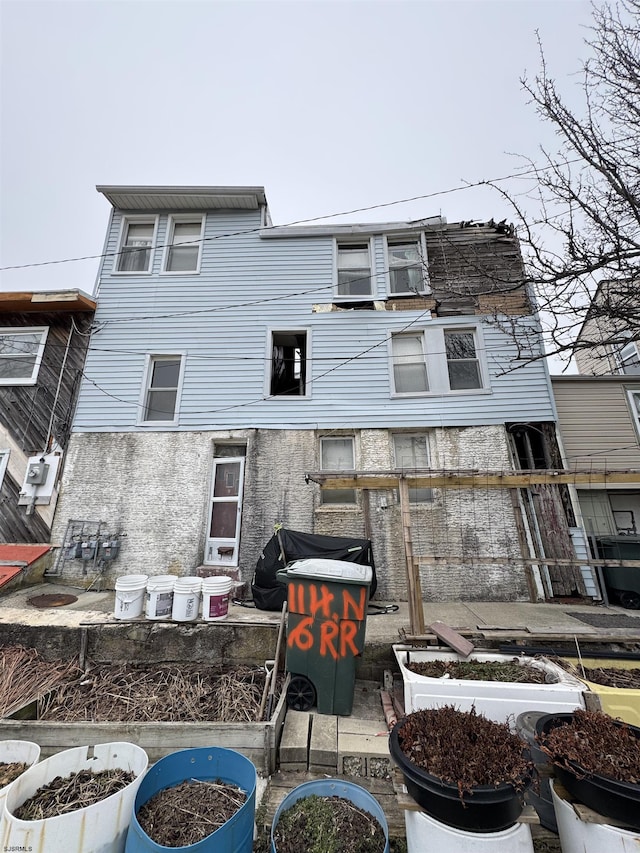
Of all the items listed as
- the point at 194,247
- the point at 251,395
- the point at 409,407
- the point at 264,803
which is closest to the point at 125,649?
the point at 264,803

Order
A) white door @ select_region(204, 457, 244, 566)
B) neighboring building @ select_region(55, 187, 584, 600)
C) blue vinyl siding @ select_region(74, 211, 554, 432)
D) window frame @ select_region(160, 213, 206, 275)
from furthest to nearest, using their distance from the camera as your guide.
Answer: window frame @ select_region(160, 213, 206, 275)
blue vinyl siding @ select_region(74, 211, 554, 432)
white door @ select_region(204, 457, 244, 566)
neighboring building @ select_region(55, 187, 584, 600)

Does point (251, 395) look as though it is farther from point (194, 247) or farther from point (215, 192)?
point (215, 192)

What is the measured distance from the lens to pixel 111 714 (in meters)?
3.74

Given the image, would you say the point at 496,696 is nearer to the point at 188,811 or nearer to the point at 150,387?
the point at 188,811

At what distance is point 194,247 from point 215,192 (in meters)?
1.39

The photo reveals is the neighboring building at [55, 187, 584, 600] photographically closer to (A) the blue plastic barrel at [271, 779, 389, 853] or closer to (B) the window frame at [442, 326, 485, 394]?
(B) the window frame at [442, 326, 485, 394]

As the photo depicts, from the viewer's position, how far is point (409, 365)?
26.2 ft

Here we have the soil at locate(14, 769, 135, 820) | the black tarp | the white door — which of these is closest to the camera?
the soil at locate(14, 769, 135, 820)

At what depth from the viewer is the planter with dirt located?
6.10 feet

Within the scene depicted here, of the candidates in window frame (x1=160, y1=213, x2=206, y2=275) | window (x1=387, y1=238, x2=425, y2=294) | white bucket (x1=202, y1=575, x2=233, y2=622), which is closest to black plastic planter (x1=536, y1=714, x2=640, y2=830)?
white bucket (x1=202, y1=575, x2=233, y2=622)

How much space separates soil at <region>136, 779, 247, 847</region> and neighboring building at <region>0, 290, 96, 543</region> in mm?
6619

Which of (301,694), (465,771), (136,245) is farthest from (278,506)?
(136,245)

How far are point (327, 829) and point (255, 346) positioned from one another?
24.7 ft

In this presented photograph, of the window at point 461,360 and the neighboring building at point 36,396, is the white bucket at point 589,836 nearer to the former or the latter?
the window at point 461,360
